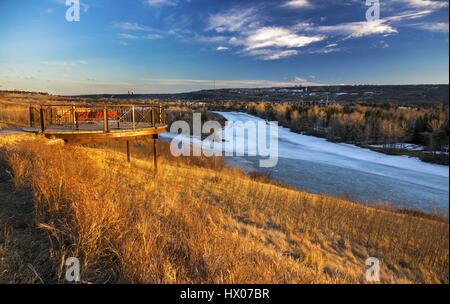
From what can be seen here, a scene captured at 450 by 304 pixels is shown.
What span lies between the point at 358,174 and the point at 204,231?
65.4 feet

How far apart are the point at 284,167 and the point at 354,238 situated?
1527cm

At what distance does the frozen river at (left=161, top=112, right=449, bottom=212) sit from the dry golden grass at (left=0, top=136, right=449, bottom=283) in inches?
127

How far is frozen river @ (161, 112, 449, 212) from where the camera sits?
17.0 m

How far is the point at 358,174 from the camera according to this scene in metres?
24.1

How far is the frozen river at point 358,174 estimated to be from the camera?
17042mm
